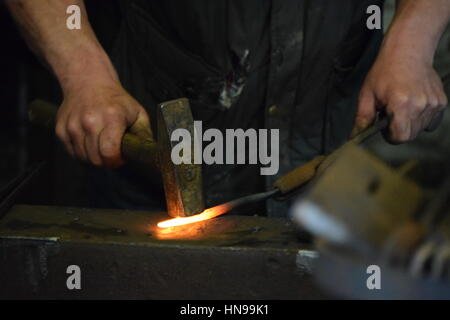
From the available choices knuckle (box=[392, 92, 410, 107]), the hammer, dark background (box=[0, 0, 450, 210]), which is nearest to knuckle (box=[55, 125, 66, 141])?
the hammer

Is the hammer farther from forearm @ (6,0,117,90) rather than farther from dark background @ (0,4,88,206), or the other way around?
dark background @ (0,4,88,206)

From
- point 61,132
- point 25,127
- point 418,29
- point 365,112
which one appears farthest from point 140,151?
point 25,127

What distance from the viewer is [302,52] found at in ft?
6.22

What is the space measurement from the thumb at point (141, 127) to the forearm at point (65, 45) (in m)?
0.15

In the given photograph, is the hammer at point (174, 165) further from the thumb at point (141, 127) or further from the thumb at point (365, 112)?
the thumb at point (365, 112)

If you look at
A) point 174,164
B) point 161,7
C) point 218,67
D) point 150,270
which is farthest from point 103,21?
point 150,270

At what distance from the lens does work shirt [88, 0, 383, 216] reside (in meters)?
1.88

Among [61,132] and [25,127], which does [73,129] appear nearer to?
[61,132]

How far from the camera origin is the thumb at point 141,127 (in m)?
1.66

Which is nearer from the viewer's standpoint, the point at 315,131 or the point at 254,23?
the point at 254,23

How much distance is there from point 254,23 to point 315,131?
0.41 metres
